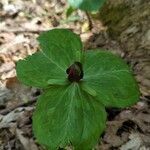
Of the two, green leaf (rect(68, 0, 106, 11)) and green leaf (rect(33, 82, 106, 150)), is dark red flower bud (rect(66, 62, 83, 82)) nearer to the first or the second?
green leaf (rect(33, 82, 106, 150))

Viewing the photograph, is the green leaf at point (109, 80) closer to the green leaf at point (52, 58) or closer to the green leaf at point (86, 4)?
the green leaf at point (52, 58)

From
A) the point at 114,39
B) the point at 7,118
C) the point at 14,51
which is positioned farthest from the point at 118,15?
Answer: the point at 7,118

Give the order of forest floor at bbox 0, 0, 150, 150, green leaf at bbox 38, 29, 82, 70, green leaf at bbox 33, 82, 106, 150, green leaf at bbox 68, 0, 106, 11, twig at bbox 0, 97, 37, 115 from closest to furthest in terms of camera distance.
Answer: green leaf at bbox 33, 82, 106, 150, green leaf at bbox 38, 29, 82, 70, forest floor at bbox 0, 0, 150, 150, twig at bbox 0, 97, 37, 115, green leaf at bbox 68, 0, 106, 11

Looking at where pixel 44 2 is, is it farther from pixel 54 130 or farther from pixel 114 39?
pixel 54 130

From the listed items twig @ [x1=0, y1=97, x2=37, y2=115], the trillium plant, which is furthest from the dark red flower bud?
twig @ [x1=0, y1=97, x2=37, y2=115]

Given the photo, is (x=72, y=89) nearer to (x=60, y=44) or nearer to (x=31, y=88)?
(x=60, y=44)

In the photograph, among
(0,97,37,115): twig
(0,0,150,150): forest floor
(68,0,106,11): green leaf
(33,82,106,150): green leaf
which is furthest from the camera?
(68,0,106,11): green leaf
